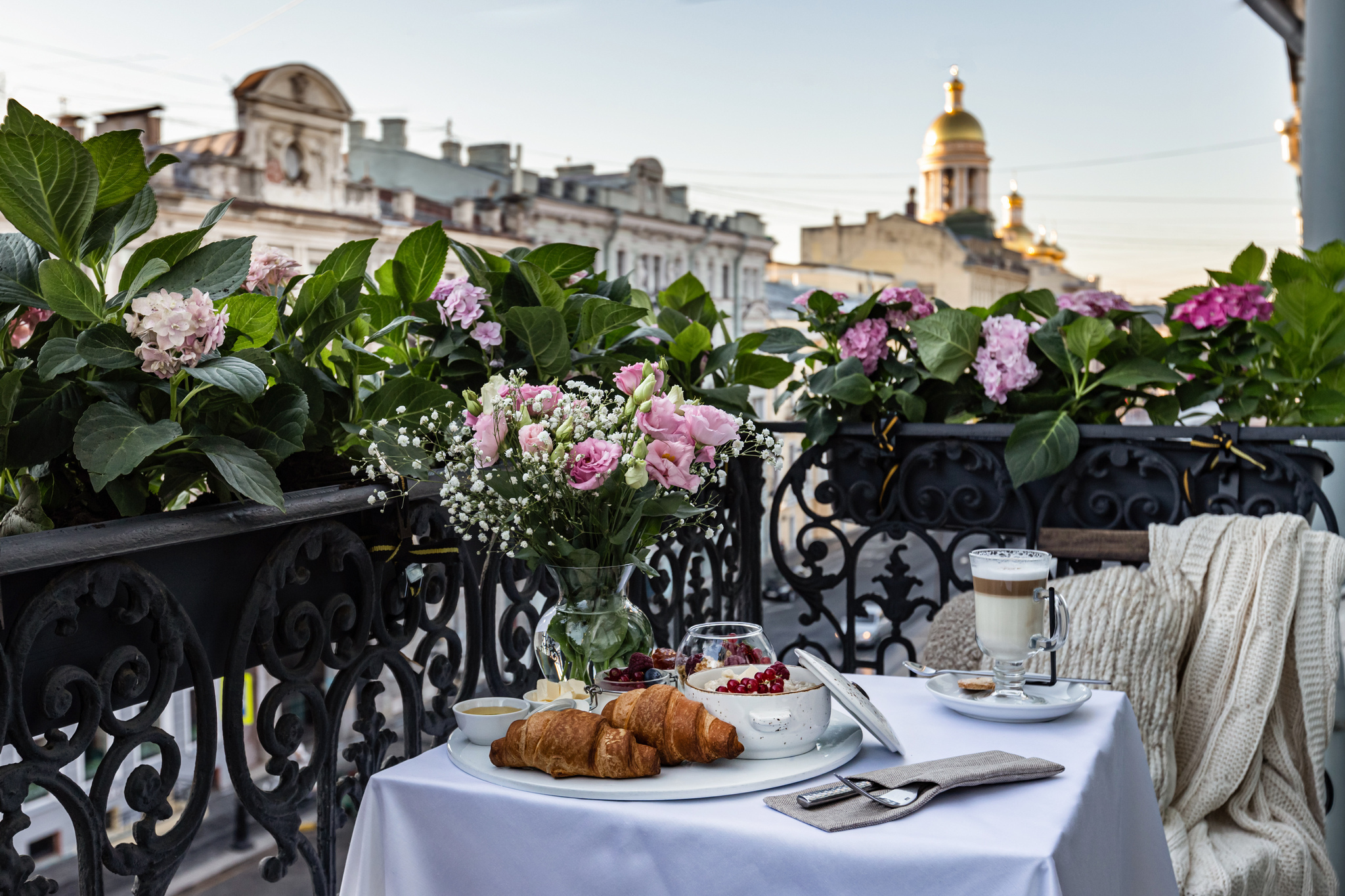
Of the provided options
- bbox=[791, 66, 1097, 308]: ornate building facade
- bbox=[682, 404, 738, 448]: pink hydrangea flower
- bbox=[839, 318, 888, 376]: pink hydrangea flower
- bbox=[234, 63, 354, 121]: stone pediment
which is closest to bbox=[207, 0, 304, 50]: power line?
bbox=[234, 63, 354, 121]: stone pediment

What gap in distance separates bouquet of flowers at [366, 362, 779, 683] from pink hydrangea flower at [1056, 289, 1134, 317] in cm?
117

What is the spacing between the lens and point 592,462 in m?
0.99

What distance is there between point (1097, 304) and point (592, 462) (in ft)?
4.41

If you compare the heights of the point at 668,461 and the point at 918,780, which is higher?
the point at 668,461

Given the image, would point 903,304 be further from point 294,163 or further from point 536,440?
point 294,163

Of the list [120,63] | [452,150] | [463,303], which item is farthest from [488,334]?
[452,150]

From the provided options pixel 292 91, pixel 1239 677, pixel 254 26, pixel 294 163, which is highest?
pixel 254 26

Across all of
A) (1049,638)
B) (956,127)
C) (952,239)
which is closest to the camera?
(1049,638)

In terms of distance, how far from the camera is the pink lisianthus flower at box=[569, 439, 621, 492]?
3.22 feet

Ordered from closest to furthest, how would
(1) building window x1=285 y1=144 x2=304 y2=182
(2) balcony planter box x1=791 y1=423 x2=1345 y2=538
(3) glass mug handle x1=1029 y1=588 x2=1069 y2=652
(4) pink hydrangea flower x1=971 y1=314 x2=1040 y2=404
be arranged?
(3) glass mug handle x1=1029 y1=588 x2=1069 y2=652
(2) balcony planter box x1=791 y1=423 x2=1345 y2=538
(4) pink hydrangea flower x1=971 y1=314 x2=1040 y2=404
(1) building window x1=285 y1=144 x2=304 y2=182

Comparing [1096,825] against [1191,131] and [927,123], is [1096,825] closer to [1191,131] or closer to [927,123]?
[1191,131]

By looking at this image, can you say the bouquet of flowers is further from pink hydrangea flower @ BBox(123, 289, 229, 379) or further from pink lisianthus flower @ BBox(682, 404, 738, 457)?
pink hydrangea flower @ BBox(123, 289, 229, 379)

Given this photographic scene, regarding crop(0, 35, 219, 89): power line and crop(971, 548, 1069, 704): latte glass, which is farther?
crop(0, 35, 219, 89): power line

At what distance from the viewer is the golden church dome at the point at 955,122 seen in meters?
40.0
